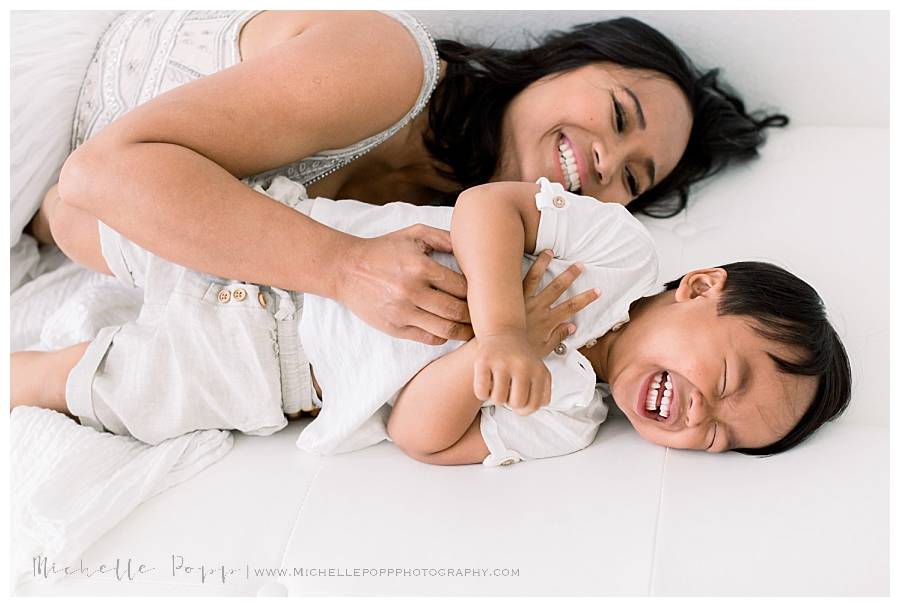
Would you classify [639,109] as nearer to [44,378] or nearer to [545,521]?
[545,521]

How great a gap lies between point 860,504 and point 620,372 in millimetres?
329

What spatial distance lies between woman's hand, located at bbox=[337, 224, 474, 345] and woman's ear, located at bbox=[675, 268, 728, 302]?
0.95 ft

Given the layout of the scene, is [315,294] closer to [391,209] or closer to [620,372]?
[391,209]

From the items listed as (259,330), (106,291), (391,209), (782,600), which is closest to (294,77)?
(391,209)

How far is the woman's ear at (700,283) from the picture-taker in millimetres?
1275

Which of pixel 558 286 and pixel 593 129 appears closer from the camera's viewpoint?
pixel 558 286

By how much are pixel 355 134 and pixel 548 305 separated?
0.42m

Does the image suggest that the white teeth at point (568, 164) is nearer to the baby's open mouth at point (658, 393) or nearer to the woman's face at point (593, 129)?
the woman's face at point (593, 129)

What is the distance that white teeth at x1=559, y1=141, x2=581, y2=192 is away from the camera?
5.02 ft

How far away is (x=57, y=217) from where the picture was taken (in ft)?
5.03

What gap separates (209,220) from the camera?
1271 millimetres

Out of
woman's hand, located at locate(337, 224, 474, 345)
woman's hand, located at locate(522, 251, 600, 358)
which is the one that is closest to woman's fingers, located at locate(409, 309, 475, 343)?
woman's hand, located at locate(337, 224, 474, 345)

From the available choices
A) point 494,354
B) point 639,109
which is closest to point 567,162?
point 639,109

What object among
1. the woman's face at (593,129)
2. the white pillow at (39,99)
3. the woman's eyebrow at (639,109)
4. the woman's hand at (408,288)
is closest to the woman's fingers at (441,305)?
the woman's hand at (408,288)
